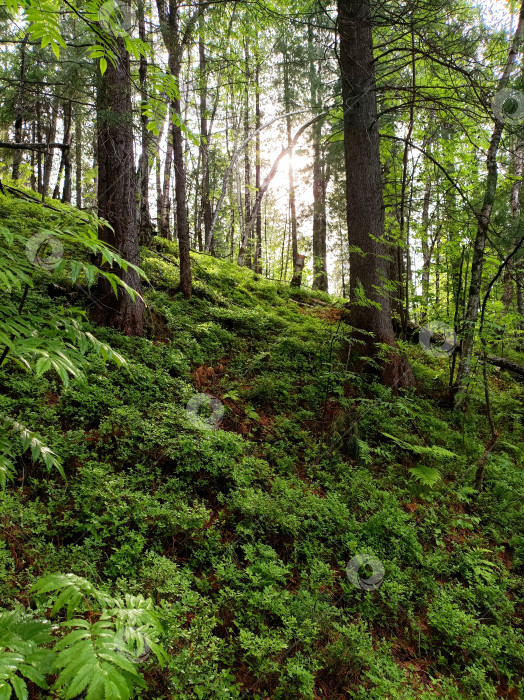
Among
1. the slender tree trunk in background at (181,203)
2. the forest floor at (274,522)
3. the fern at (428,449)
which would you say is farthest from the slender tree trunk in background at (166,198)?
the fern at (428,449)

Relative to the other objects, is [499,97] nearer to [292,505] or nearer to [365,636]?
[292,505]

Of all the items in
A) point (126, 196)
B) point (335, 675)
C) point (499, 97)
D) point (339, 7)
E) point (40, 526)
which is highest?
point (339, 7)

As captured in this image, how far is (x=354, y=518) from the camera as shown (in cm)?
390

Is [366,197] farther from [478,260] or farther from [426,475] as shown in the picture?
[426,475]

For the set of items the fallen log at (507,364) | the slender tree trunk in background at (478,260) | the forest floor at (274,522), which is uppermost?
the slender tree trunk in background at (478,260)

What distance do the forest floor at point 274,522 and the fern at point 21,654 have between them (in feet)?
3.44

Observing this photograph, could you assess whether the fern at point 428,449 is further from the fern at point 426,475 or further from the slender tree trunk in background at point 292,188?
the slender tree trunk in background at point 292,188

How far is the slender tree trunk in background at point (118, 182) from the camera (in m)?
5.13

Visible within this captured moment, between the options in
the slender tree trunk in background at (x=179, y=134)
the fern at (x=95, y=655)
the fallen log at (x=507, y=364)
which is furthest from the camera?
the fallen log at (x=507, y=364)

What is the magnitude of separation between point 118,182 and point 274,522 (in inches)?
194

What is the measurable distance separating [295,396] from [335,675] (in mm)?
3553

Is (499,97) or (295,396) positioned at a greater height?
(499,97)

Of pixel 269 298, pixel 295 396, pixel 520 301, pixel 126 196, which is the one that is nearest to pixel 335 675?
pixel 295 396

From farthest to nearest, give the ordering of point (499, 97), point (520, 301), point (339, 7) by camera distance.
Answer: point (520, 301) → point (339, 7) → point (499, 97)
